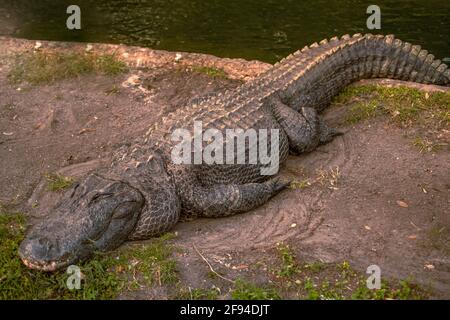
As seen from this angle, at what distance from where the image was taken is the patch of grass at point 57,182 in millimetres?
5936

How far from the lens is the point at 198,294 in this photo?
4.38 meters

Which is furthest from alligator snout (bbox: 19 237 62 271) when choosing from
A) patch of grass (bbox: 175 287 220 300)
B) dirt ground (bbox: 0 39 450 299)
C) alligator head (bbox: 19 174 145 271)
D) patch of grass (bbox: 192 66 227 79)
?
patch of grass (bbox: 192 66 227 79)

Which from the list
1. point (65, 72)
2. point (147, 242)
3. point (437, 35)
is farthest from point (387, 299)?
point (437, 35)

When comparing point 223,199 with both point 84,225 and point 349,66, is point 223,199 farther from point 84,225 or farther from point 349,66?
point 349,66

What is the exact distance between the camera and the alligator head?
4523 mm

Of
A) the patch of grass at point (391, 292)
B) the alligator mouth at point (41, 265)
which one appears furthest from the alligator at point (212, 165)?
the patch of grass at point (391, 292)

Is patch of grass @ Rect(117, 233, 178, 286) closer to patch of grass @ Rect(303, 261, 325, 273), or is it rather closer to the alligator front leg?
the alligator front leg

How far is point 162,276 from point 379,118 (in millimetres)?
3686

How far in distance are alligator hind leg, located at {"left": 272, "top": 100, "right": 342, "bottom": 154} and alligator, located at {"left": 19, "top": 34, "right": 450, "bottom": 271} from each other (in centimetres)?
1

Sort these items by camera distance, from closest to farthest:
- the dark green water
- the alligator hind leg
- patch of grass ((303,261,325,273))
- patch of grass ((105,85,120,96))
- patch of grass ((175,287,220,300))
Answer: patch of grass ((175,287,220,300))
patch of grass ((303,261,325,273))
the alligator hind leg
patch of grass ((105,85,120,96))
the dark green water

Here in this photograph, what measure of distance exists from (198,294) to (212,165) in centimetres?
160

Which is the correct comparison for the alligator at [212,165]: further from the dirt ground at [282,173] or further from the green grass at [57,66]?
the green grass at [57,66]

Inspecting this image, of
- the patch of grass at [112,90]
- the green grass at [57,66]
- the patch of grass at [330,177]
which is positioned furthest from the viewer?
the green grass at [57,66]

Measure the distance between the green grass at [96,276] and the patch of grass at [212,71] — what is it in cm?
398
